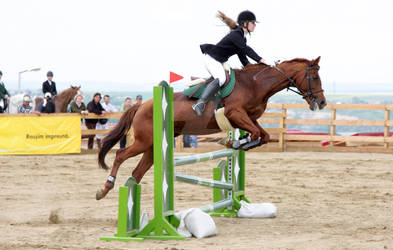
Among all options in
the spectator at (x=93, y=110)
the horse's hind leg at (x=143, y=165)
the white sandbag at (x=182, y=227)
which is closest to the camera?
the white sandbag at (x=182, y=227)

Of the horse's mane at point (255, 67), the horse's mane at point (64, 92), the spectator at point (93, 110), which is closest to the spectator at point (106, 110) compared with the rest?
the spectator at point (93, 110)

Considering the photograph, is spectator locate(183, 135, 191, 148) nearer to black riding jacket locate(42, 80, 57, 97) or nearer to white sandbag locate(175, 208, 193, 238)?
black riding jacket locate(42, 80, 57, 97)

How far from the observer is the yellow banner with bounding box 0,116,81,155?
549 inches

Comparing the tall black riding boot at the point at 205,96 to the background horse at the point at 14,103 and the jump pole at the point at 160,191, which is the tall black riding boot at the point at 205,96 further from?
the background horse at the point at 14,103

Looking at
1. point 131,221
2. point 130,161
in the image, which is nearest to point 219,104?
point 131,221

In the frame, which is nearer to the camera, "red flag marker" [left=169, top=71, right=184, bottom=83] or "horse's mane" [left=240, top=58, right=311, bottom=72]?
"horse's mane" [left=240, top=58, right=311, bottom=72]

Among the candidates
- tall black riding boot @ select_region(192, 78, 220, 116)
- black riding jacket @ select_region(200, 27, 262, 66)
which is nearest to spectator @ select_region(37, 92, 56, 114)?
black riding jacket @ select_region(200, 27, 262, 66)

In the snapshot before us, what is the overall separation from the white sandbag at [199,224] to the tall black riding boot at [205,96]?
118cm

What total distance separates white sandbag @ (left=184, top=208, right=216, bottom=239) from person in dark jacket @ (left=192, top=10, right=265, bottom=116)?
1.34 meters

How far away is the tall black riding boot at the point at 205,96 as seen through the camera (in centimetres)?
622

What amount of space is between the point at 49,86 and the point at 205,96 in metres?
11.1

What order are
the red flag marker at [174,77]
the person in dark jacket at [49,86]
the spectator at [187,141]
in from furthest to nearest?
the person in dark jacket at [49,86] < the spectator at [187,141] < the red flag marker at [174,77]

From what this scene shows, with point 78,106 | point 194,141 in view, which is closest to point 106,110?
point 78,106

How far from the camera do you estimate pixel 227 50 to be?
653cm
